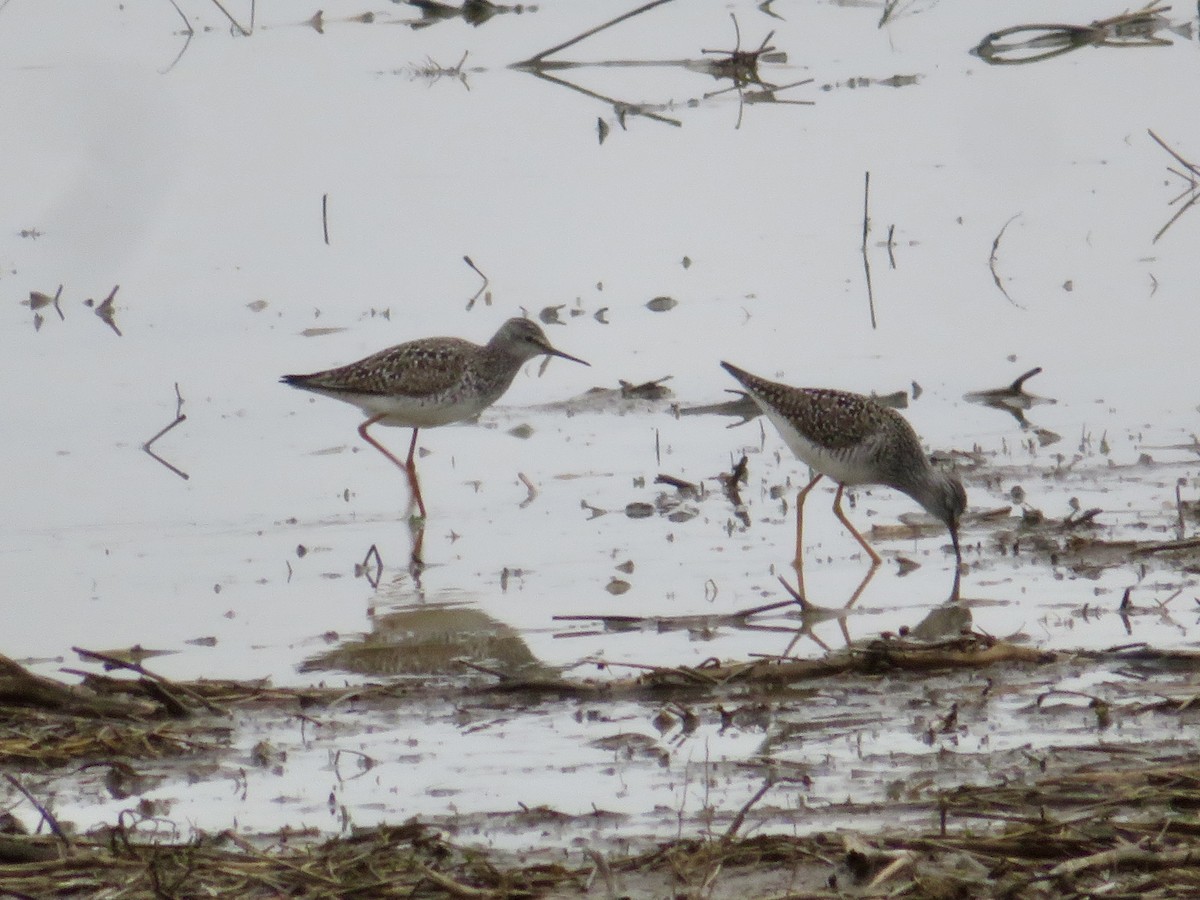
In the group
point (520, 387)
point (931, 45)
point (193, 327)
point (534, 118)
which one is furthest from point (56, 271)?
point (931, 45)

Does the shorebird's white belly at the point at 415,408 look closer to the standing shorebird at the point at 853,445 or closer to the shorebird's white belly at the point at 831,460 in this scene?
the standing shorebird at the point at 853,445

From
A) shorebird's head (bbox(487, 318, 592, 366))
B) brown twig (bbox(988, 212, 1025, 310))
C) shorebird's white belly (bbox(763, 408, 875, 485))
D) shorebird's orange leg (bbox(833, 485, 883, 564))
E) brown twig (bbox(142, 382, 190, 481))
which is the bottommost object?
shorebird's orange leg (bbox(833, 485, 883, 564))

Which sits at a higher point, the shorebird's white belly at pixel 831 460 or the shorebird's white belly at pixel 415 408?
the shorebird's white belly at pixel 415 408

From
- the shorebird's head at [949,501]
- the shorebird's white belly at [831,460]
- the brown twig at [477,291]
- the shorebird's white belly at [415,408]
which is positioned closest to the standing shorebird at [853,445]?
the shorebird's white belly at [831,460]

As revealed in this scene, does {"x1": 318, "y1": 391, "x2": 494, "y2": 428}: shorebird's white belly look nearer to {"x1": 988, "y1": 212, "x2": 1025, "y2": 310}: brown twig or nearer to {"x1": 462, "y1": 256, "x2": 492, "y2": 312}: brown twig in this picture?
{"x1": 462, "y1": 256, "x2": 492, "y2": 312}: brown twig

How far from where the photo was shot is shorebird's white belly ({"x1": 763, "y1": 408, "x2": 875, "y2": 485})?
9.94m

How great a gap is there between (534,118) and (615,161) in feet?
6.72

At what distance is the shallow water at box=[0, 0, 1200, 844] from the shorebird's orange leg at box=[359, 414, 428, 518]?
13cm

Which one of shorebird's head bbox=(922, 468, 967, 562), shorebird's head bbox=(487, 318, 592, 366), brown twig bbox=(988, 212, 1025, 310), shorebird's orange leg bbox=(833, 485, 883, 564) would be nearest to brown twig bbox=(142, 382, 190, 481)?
shorebird's head bbox=(487, 318, 592, 366)

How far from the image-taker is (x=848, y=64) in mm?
22531

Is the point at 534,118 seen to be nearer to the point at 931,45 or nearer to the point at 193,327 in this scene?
the point at 931,45

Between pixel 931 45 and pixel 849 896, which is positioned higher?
pixel 931 45

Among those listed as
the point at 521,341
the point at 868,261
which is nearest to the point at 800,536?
the point at 521,341

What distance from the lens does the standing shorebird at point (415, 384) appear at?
38.0 feet
